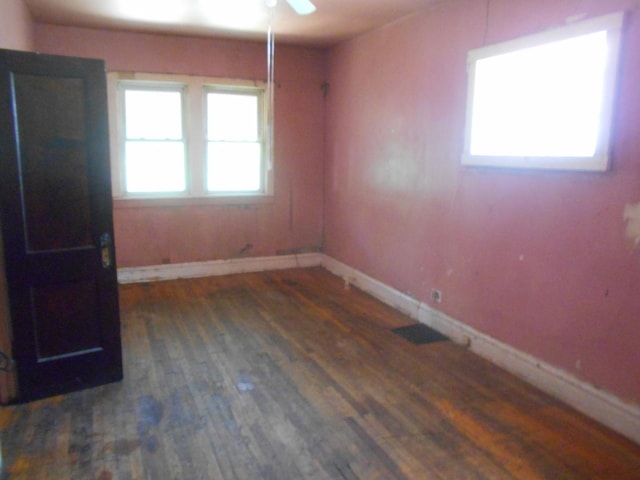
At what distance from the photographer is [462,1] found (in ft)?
11.8

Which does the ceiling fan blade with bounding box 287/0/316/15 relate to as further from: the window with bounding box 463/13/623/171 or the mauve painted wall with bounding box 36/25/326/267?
the mauve painted wall with bounding box 36/25/326/267

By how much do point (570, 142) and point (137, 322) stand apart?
3.56m

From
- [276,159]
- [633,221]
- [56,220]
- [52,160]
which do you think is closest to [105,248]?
[56,220]

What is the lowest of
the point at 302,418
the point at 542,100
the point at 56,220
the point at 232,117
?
the point at 302,418

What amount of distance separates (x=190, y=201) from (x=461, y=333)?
330cm

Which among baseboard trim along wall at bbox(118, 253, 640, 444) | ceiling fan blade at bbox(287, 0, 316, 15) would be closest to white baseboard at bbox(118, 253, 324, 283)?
baseboard trim along wall at bbox(118, 253, 640, 444)

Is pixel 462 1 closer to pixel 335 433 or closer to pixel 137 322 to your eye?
pixel 335 433

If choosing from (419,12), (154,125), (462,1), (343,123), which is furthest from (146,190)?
(462,1)

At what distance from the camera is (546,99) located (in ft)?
9.61

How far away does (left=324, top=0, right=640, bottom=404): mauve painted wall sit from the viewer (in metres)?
2.60

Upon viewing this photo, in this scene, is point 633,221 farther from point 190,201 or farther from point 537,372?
point 190,201

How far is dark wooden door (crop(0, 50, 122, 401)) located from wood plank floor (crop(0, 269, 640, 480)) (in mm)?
265

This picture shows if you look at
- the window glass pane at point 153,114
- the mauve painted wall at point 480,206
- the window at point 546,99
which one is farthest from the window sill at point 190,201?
the window at point 546,99

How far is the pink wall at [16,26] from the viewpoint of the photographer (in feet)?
10.2
